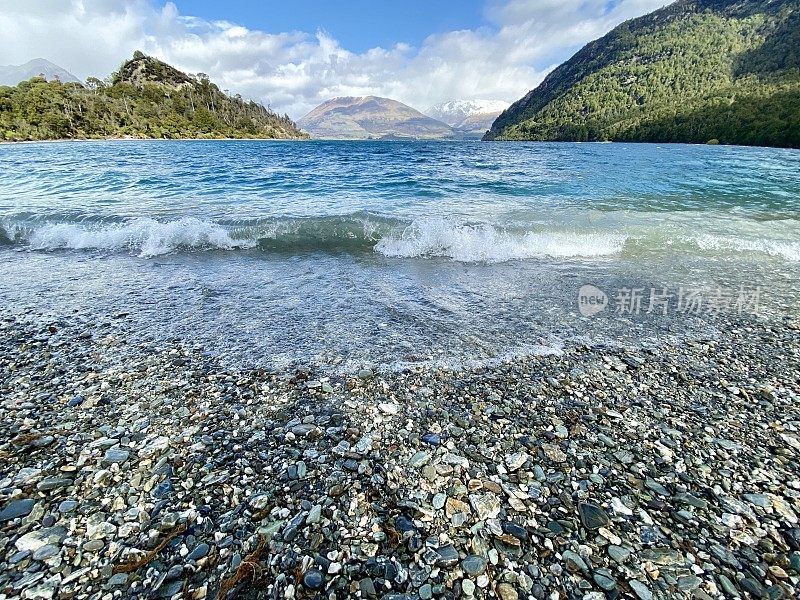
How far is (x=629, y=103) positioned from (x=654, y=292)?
9404 inches

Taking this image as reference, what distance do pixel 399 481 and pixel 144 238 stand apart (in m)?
13.3

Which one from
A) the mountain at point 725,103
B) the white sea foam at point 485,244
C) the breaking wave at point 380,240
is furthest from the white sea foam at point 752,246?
the mountain at point 725,103

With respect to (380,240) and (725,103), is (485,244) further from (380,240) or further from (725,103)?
(725,103)

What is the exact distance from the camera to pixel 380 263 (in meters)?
11.6

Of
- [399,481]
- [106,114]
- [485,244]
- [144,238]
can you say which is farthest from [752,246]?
[106,114]

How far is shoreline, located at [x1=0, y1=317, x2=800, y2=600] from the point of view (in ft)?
9.77

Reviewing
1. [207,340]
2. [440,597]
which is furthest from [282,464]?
[207,340]

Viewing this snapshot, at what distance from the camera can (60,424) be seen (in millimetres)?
4496

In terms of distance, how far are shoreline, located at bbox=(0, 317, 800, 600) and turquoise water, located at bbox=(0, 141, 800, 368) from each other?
44.7 inches

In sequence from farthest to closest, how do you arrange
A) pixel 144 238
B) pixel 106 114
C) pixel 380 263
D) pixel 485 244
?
pixel 106 114, pixel 144 238, pixel 485 244, pixel 380 263

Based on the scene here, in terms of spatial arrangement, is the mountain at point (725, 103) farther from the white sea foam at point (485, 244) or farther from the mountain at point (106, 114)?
the mountain at point (106, 114)

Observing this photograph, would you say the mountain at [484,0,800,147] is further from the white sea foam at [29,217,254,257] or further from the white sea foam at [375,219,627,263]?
the white sea foam at [29,217,254,257]

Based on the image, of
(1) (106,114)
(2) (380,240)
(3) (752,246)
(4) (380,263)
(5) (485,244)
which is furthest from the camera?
(1) (106,114)

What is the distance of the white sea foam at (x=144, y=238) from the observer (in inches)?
505
